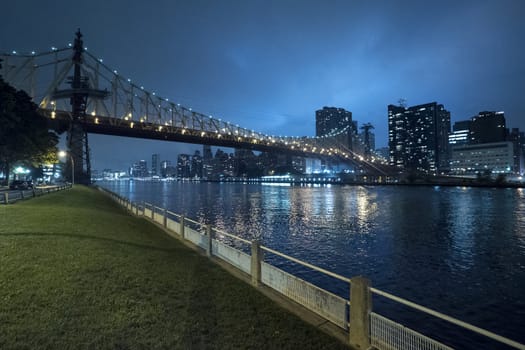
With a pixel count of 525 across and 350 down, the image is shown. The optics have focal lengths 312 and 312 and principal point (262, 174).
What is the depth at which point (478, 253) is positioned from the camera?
17.6 meters

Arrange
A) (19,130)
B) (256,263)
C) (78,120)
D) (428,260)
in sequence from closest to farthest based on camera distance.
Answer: (256,263) → (428,260) → (19,130) → (78,120)

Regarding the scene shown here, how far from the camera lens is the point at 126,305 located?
6.54m

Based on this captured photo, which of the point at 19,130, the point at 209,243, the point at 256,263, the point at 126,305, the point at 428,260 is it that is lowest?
the point at 428,260

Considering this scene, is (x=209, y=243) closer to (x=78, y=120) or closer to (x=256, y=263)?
(x=256, y=263)

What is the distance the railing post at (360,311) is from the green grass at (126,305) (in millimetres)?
374

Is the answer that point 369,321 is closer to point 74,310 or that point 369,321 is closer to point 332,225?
point 74,310

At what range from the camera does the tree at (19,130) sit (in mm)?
31078

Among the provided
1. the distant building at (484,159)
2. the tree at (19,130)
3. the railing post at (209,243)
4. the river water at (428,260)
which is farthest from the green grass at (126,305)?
the distant building at (484,159)

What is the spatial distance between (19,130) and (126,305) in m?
39.6

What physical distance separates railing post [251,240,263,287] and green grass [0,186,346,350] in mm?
284

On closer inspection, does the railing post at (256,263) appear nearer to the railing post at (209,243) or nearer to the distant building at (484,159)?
the railing post at (209,243)

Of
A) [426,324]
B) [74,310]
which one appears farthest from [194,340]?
[426,324]

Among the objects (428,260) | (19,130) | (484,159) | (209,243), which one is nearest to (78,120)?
(19,130)

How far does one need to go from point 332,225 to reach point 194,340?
23623 mm
